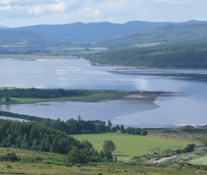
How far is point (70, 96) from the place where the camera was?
81875 millimetres

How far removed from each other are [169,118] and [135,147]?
56.8 feet

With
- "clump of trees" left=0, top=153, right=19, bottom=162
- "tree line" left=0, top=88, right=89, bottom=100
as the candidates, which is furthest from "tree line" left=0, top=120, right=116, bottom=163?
"tree line" left=0, top=88, right=89, bottom=100

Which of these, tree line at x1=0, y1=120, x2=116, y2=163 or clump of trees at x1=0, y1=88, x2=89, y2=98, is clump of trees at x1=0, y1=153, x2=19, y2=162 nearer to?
tree line at x1=0, y1=120, x2=116, y2=163

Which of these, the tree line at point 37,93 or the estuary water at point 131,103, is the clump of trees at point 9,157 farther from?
the tree line at point 37,93

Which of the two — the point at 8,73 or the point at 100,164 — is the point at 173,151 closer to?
the point at 100,164

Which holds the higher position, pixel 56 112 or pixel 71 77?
pixel 71 77

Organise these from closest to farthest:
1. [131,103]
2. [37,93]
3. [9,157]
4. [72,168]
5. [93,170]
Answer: [93,170], [72,168], [9,157], [131,103], [37,93]

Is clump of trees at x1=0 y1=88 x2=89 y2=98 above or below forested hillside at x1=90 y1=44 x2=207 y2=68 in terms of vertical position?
below

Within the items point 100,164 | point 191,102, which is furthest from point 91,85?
point 100,164

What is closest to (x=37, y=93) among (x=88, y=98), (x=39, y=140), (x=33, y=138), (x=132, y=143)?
(x=88, y=98)

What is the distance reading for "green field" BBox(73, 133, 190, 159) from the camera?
138 feet

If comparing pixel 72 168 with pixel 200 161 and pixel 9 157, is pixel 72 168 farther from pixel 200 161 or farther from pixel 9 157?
pixel 200 161

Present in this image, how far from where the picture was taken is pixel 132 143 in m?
45.8

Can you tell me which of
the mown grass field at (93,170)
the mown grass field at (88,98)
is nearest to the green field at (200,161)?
the mown grass field at (93,170)
